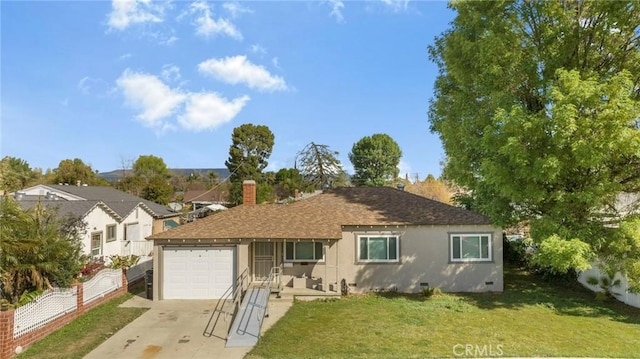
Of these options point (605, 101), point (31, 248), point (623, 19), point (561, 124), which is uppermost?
point (623, 19)

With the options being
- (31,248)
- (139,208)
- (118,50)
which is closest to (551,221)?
(31,248)

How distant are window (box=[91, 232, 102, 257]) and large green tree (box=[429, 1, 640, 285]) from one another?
70.1 feet

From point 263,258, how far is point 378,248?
5.28 meters

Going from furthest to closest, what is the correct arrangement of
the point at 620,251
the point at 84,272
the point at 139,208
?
the point at 139,208 → the point at 84,272 → the point at 620,251

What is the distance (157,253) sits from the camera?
16953 mm

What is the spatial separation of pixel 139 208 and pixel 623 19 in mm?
29852

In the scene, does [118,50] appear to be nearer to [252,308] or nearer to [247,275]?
[247,275]

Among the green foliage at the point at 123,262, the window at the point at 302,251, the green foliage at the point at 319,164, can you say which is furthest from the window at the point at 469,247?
the green foliage at the point at 319,164

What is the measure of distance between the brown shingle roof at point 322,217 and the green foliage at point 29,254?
3.70m

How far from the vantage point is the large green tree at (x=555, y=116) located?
12.9 meters

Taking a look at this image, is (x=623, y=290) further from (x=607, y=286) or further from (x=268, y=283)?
(x=268, y=283)

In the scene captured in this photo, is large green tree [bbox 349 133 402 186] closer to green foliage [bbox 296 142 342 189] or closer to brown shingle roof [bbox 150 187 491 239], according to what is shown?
green foliage [bbox 296 142 342 189]

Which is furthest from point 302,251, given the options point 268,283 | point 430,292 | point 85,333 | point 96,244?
point 96,244

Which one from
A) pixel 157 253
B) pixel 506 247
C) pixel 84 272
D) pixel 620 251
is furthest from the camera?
pixel 506 247
